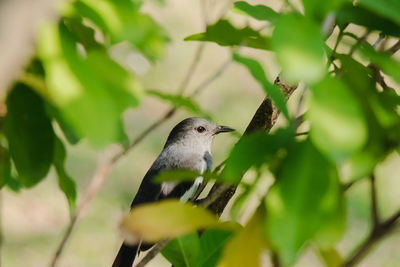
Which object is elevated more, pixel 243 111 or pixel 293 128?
pixel 293 128

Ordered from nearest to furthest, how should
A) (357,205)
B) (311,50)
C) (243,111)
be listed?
(311,50) < (357,205) < (243,111)

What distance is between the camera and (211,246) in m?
1.62

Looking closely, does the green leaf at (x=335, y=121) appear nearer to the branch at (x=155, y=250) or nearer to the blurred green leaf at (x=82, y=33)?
the blurred green leaf at (x=82, y=33)

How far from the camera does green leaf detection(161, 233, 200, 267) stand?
1.64 meters

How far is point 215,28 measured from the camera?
4.01 feet

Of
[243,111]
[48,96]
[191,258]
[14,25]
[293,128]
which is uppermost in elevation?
[14,25]

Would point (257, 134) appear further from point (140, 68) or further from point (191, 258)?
point (140, 68)

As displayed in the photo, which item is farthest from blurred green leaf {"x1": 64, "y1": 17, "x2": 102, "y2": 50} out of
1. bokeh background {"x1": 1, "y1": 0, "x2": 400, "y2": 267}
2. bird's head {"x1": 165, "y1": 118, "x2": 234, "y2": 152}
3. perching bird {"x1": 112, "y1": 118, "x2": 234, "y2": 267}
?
bokeh background {"x1": 1, "y1": 0, "x2": 400, "y2": 267}

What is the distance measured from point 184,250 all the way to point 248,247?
527 mm

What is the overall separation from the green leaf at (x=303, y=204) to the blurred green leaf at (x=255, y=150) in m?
0.04

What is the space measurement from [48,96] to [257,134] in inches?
11.9

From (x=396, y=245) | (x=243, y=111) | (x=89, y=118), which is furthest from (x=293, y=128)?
(x=243, y=111)

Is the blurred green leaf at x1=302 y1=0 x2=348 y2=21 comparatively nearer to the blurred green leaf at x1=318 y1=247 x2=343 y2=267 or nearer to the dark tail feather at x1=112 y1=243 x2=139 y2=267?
the blurred green leaf at x1=318 y1=247 x2=343 y2=267

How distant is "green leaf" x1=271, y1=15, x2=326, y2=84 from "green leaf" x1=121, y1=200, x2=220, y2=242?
29cm
